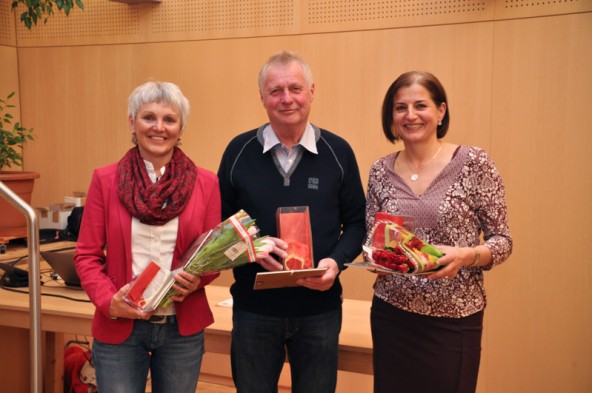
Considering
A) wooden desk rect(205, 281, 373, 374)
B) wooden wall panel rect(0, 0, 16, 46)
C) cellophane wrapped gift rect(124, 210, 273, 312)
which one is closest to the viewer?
cellophane wrapped gift rect(124, 210, 273, 312)

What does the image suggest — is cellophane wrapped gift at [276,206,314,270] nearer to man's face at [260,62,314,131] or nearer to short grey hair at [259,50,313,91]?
man's face at [260,62,314,131]

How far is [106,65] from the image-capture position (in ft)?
16.0

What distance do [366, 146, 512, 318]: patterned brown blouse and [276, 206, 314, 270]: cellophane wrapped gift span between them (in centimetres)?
30

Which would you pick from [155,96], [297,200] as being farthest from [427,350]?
[155,96]

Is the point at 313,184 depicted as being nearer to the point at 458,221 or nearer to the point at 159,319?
the point at 458,221

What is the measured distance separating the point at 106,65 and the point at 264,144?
10.6ft

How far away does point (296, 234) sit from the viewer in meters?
1.96

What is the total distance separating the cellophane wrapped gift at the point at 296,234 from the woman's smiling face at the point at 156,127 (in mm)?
435

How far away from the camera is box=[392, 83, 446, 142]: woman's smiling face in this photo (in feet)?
6.44

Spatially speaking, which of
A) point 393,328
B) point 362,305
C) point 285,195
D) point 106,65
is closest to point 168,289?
point 285,195

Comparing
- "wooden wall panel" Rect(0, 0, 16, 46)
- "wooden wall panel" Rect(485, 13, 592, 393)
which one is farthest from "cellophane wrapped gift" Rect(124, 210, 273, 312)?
"wooden wall panel" Rect(0, 0, 16, 46)

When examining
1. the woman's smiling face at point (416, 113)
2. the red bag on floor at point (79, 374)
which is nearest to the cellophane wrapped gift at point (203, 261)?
the woman's smiling face at point (416, 113)

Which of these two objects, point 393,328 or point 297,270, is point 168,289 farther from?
point 393,328

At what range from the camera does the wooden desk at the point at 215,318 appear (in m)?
2.34
